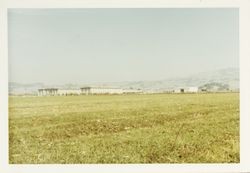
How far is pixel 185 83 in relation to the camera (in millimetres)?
3666

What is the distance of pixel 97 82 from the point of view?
3672 millimetres

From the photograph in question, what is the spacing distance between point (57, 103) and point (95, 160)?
0.46 meters

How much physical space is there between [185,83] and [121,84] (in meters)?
0.43

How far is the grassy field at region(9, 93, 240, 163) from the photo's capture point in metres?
3.64

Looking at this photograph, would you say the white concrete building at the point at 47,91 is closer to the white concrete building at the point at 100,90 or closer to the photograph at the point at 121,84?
the photograph at the point at 121,84

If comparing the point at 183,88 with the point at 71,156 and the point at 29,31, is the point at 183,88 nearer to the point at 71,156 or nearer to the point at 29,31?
the point at 71,156

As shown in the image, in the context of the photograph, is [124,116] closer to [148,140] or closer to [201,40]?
[148,140]

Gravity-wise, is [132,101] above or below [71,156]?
above

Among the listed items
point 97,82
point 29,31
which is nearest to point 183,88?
point 97,82

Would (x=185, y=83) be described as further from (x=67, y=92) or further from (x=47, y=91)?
(x=47, y=91)

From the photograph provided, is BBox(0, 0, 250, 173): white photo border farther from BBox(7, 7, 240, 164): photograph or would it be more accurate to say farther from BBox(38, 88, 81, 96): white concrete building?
BBox(38, 88, 81, 96): white concrete building
